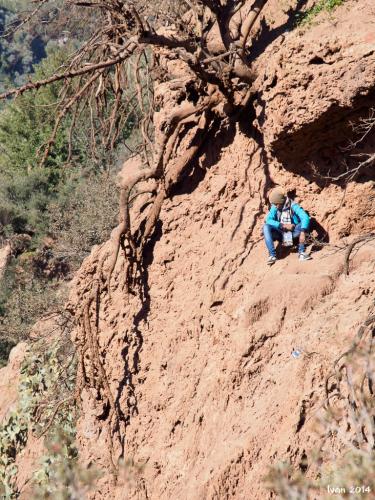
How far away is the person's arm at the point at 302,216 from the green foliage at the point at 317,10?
2.11 m

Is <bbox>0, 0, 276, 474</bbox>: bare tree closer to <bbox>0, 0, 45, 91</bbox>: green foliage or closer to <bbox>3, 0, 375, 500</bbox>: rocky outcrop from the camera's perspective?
<bbox>3, 0, 375, 500</bbox>: rocky outcrop

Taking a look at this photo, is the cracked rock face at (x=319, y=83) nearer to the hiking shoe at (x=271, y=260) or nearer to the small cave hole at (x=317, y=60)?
the small cave hole at (x=317, y=60)

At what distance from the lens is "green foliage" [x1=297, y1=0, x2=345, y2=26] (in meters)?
6.87

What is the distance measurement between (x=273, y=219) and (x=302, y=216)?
0.94 feet

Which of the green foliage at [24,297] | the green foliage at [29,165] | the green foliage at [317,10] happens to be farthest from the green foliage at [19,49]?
the green foliage at [317,10]

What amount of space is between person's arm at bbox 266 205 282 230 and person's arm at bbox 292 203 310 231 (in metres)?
0.19

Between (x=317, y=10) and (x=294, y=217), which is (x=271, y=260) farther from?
(x=317, y=10)

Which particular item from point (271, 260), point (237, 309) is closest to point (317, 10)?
point (271, 260)

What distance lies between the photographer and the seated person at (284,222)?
21.0ft

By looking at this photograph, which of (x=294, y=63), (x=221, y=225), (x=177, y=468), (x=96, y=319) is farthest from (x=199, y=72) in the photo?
(x=177, y=468)

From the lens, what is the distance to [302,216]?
253 inches

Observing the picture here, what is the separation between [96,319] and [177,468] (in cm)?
215

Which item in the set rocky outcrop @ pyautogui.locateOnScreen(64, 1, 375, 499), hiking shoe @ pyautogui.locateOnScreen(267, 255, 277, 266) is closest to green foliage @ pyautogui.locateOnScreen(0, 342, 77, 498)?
rocky outcrop @ pyautogui.locateOnScreen(64, 1, 375, 499)

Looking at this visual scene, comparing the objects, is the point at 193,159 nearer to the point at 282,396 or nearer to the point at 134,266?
the point at 134,266
